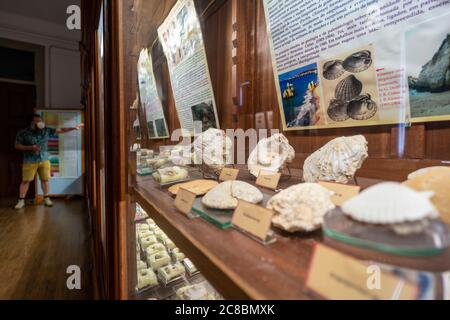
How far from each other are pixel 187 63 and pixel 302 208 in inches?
37.6

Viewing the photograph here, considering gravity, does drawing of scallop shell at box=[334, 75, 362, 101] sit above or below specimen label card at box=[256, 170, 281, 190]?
above

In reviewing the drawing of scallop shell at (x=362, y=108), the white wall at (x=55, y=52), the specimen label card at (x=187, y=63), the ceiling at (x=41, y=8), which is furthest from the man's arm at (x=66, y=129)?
the drawing of scallop shell at (x=362, y=108)

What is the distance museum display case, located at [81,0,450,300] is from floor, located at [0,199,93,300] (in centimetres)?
126

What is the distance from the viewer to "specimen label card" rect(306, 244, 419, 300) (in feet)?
0.72

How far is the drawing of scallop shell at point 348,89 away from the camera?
720 millimetres

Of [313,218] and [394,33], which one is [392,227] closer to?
[313,218]

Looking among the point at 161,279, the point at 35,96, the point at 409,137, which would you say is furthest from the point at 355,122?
the point at 35,96

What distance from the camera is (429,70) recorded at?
22.7 inches

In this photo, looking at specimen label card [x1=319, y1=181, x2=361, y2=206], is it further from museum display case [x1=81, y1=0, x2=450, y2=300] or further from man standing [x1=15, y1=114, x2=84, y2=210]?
man standing [x1=15, y1=114, x2=84, y2=210]

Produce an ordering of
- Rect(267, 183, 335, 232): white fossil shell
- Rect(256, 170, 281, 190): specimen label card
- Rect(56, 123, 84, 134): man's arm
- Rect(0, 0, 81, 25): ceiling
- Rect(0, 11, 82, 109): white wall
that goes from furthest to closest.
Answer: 1. Rect(56, 123, 84, 134): man's arm
2. Rect(0, 11, 82, 109): white wall
3. Rect(0, 0, 81, 25): ceiling
4. Rect(256, 170, 281, 190): specimen label card
5. Rect(267, 183, 335, 232): white fossil shell

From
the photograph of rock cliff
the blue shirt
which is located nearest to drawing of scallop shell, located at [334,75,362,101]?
the photograph of rock cliff

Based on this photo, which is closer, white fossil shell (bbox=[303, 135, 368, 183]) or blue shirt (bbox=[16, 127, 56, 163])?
white fossil shell (bbox=[303, 135, 368, 183])

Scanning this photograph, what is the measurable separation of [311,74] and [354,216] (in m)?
0.68

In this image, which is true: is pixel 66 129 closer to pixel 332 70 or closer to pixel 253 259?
pixel 332 70
